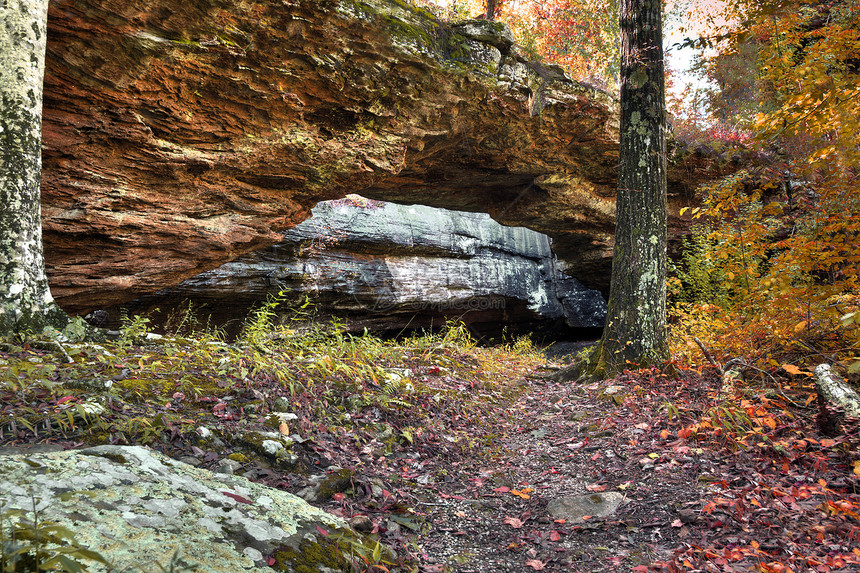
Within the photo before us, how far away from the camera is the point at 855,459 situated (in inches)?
116

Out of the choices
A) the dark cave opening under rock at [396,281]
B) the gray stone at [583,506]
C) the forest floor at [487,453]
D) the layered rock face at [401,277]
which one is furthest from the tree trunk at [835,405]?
the layered rock face at [401,277]

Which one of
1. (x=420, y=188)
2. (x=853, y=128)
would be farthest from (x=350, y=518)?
(x=420, y=188)

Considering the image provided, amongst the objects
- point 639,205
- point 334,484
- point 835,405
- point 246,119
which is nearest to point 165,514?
point 334,484

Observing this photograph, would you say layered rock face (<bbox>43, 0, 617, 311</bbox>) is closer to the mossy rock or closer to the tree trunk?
the mossy rock

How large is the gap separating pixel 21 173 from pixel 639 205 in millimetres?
7219

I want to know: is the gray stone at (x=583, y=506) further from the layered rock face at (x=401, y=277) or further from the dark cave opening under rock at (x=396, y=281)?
the layered rock face at (x=401, y=277)

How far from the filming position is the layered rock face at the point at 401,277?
11.2 m

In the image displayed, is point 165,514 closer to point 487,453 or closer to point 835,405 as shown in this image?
point 487,453

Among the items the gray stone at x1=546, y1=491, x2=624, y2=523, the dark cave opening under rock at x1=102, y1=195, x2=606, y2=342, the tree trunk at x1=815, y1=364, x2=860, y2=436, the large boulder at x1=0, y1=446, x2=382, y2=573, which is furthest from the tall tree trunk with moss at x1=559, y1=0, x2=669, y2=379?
the large boulder at x1=0, y1=446, x2=382, y2=573

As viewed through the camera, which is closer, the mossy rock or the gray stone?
the mossy rock

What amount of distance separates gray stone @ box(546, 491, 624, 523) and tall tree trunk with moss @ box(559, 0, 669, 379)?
123 inches

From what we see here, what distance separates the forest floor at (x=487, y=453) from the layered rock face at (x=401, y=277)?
19.0 ft

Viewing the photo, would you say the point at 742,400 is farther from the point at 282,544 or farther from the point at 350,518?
the point at 282,544

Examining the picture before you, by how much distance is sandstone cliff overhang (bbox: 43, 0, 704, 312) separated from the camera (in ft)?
19.1
